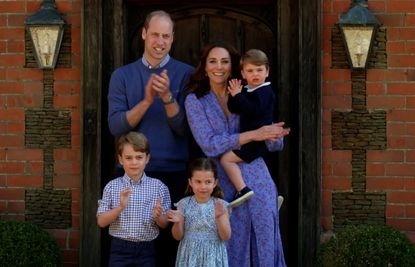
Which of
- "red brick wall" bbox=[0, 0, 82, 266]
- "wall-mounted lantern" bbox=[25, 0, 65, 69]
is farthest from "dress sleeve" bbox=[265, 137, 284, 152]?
"wall-mounted lantern" bbox=[25, 0, 65, 69]

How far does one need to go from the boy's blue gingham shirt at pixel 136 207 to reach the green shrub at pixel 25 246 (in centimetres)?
96

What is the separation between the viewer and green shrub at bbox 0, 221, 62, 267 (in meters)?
4.94

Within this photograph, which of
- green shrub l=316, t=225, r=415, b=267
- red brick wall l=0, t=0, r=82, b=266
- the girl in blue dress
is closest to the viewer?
the girl in blue dress

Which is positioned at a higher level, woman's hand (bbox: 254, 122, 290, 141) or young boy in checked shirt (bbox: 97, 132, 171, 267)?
woman's hand (bbox: 254, 122, 290, 141)

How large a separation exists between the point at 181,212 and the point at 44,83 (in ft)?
6.26

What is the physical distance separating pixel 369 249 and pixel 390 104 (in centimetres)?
114

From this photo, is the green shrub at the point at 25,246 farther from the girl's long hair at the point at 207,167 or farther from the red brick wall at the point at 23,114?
the girl's long hair at the point at 207,167

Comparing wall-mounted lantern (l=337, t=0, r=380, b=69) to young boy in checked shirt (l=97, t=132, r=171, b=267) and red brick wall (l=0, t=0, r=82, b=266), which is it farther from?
red brick wall (l=0, t=0, r=82, b=266)

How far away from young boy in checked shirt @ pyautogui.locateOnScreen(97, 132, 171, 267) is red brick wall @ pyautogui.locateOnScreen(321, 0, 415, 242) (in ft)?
5.31

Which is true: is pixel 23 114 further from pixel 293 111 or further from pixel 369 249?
pixel 369 249

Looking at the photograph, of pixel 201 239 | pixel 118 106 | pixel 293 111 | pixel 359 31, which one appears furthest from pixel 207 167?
pixel 359 31

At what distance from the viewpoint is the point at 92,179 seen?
18.1 feet

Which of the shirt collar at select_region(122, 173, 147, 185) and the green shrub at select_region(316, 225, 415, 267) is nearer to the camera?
the shirt collar at select_region(122, 173, 147, 185)

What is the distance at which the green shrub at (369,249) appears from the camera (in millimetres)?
4777
